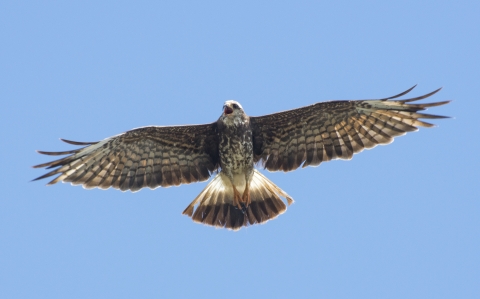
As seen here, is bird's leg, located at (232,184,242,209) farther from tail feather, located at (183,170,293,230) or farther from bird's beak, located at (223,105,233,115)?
bird's beak, located at (223,105,233,115)

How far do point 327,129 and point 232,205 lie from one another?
6.66 feet

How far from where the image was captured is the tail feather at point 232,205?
1572 cm

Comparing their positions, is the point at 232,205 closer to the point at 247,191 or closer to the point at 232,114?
the point at 247,191

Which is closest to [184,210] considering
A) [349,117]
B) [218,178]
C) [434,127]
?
[218,178]

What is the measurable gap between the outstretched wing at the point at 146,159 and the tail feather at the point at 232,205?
323 mm

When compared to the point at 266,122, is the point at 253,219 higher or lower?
lower

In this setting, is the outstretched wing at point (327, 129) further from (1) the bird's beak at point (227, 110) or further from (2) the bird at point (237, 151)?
(1) the bird's beak at point (227, 110)

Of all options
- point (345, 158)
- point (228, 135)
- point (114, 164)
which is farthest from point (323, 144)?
point (114, 164)

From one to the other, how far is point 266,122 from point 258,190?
1195 millimetres

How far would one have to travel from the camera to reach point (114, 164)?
15500 millimetres

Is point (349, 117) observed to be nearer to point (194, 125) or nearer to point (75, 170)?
point (194, 125)

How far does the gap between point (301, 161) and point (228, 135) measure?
4.51ft

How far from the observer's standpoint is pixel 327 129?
15586 mm

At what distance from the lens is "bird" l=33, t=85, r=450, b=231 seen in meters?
15.2
